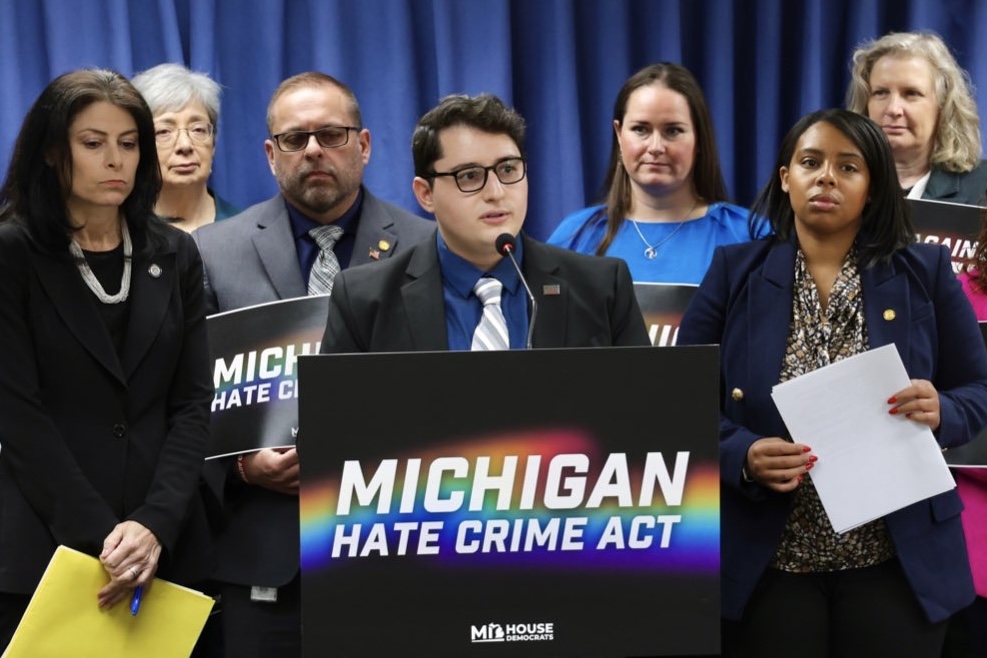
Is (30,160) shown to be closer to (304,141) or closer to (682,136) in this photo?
(304,141)

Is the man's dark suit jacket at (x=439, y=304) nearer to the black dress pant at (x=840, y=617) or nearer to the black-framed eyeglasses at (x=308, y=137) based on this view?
the black dress pant at (x=840, y=617)

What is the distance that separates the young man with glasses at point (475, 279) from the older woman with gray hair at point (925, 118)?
149 cm

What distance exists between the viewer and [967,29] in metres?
4.36

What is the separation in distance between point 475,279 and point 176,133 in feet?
Result: 5.14

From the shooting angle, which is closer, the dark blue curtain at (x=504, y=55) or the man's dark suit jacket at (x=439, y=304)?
the man's dark suit jacket at (x=439, y=304)

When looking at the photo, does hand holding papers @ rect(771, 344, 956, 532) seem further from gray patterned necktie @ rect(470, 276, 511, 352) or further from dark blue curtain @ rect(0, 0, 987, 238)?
dark blue curtain @ rect(0, 0, 987, 238)

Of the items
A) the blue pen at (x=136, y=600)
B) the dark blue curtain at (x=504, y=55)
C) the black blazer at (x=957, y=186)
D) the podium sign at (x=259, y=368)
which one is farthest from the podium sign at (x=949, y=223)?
the blue pen at (x=136, y=600)

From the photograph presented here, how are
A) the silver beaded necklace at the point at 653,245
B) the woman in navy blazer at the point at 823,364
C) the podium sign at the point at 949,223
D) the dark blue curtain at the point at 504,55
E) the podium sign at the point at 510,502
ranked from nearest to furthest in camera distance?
the podium sign at the point at 510,502
the woman in navy blazer at the point at 823,364
the podium sign at the point at 949,223
the silver beaded necklace at the point at 653,245
the dark blue curtain at the point at 504,55

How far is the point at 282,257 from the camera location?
3025 millimetres

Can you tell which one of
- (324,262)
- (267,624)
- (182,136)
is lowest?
(267,624)

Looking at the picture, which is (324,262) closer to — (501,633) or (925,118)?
A: (501,633)

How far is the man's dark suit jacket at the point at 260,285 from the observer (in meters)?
2.89

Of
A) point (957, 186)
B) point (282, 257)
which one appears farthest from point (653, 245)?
point (282, 257)

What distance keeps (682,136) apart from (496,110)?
3.80ft
